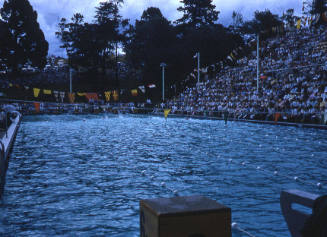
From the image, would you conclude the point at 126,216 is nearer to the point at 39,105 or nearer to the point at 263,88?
the point at 263,88

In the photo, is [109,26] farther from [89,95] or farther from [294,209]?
[294,209]

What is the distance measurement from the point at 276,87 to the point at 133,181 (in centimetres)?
2053

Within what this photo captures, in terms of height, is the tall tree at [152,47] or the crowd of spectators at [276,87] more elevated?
the tall tree at [152,47]

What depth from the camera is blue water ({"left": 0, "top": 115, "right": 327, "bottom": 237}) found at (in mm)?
5246

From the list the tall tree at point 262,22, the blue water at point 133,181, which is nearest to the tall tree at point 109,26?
the tall tree at point 262,22

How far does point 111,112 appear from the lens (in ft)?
144

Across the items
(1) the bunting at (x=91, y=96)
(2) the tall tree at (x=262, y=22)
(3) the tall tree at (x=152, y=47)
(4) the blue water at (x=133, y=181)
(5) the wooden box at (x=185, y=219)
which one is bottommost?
(4) the blue water at (x=133, y=181)

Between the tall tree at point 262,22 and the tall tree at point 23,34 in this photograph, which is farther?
the tall tree at point 262,22

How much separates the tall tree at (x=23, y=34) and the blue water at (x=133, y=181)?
146 feet

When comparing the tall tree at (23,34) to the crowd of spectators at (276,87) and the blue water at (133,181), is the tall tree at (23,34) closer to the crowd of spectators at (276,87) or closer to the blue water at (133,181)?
the crowd of spectators at (276,87)

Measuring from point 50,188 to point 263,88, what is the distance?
22.6m

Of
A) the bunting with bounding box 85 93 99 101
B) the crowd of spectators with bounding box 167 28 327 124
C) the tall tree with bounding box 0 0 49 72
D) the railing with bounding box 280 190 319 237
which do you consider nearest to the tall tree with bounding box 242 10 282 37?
the crowd of spectators with bounding box 167 28 327 124

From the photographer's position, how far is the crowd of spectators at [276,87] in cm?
2212

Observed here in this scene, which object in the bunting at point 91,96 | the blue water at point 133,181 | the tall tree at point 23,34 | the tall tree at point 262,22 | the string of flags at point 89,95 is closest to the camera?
the blue water at point 133,181
